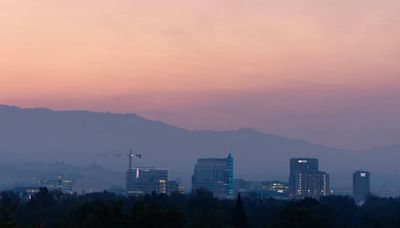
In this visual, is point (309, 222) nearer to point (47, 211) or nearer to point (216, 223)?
point (216, 223)

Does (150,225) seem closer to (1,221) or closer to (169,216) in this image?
(169,216)

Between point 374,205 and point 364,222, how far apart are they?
110 feet

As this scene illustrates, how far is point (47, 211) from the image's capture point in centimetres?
7806

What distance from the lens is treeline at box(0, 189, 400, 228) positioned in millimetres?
44625

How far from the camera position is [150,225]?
44.4 m

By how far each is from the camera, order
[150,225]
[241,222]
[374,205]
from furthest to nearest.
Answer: [374,205] → [241,222] → [150,225]

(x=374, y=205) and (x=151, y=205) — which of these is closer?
(x=151, y=205)

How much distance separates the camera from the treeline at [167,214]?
4462 cm

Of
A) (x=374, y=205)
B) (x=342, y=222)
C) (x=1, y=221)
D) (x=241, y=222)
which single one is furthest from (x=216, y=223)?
(x=374, y=205)

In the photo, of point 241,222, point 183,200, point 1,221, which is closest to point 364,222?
point 183,200

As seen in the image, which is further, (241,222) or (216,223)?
(216,223)

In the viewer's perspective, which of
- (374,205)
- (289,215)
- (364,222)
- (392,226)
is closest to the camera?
(289,215)

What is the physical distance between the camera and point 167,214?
148ft

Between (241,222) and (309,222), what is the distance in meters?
11.6
